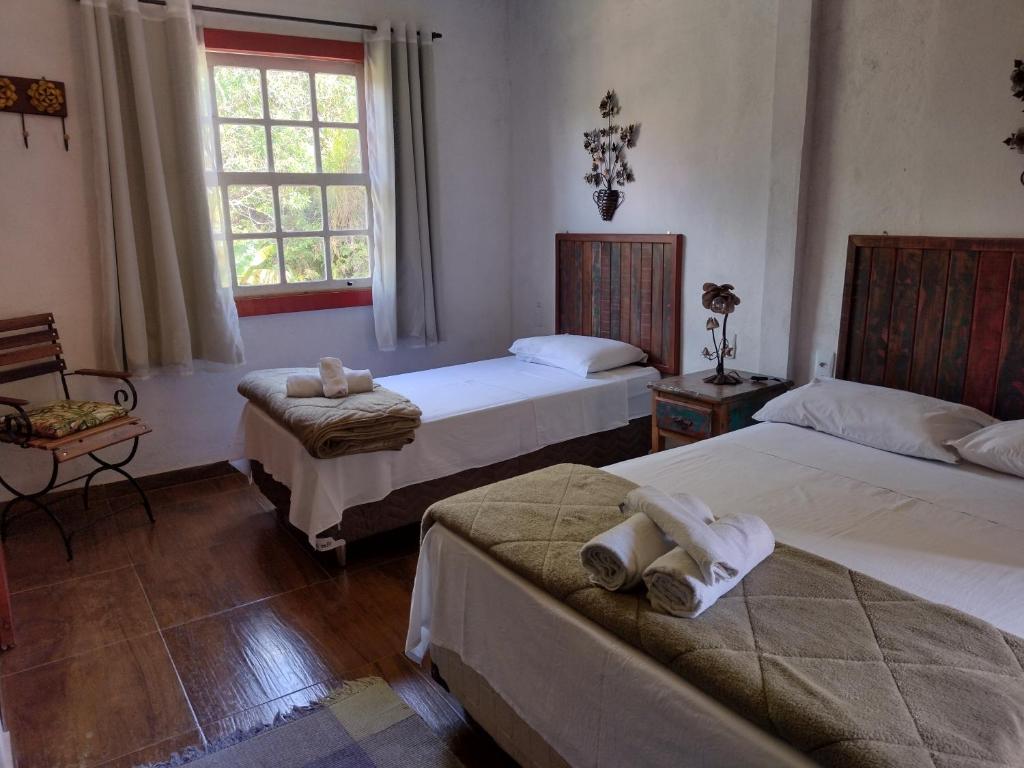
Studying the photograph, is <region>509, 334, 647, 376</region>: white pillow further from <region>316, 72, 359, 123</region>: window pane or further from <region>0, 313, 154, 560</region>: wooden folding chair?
<region>0, 313, 154, 560</region>: wooden folding chair

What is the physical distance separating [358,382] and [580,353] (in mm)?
1211

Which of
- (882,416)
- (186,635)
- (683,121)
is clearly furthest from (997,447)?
(186,635)

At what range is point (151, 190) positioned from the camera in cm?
342

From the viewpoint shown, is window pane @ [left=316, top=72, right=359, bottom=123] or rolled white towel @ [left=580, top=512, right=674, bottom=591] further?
window pane @ [left=316, top=72, right=359, bottom=123]

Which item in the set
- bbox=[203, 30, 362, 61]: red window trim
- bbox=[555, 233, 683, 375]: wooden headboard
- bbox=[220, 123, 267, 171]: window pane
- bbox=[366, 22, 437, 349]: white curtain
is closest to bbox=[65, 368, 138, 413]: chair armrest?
bbox=[220, 123, 267, 171]: window pane

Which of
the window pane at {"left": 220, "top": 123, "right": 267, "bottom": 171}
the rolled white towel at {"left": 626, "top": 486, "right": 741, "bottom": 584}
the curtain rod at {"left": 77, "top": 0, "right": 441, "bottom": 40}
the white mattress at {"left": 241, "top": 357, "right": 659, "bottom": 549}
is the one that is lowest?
the white mattress at {"left": 241, "top": 357, "right": 659, "bottom": 549}

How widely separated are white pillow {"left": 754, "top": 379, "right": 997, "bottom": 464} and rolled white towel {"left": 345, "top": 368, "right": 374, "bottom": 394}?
64.6 inches

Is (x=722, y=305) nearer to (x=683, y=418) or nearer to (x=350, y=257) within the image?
(x=683, y=418)

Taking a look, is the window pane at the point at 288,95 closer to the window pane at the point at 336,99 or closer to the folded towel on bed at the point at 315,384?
the window pane at the point at 336,99

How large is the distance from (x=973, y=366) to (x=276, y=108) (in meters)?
3.53

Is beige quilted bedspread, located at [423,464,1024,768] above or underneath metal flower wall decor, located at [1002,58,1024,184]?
underneath

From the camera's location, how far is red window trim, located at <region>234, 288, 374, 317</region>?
12.8 ft

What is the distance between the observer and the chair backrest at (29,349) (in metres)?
3.19

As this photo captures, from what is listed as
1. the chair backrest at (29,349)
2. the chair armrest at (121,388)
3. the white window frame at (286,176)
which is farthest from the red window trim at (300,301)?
the chair backrest at (29,349)
